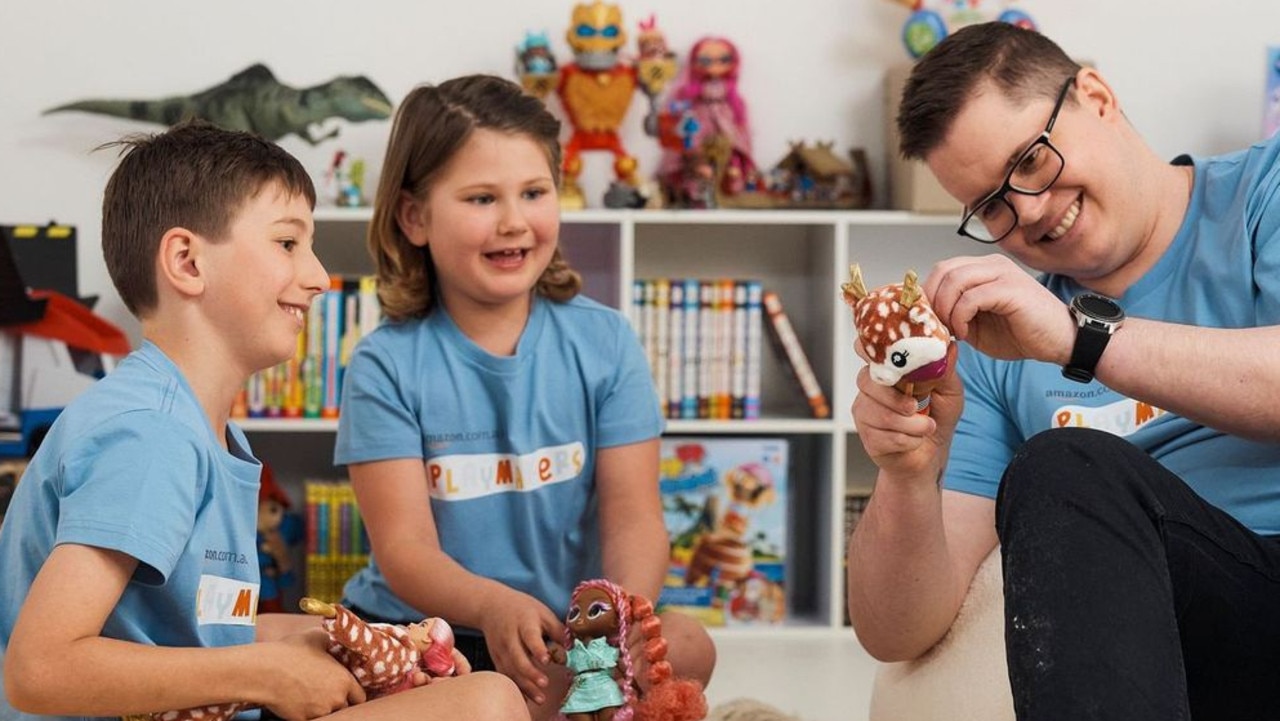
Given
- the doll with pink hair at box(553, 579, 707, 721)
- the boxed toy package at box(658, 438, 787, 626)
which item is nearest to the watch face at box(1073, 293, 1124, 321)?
the doll with pink hair at box(553, 579, 707, 721)

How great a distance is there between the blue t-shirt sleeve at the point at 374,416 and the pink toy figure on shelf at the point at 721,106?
1.42 m

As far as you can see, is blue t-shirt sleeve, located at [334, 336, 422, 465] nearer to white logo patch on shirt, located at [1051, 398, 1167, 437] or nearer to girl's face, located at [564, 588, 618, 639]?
girl's face, located at [564, 588, 618, 639]

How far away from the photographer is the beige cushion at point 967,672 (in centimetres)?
146

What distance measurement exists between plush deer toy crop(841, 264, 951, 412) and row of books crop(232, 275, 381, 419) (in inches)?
76.5

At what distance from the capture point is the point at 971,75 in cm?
159

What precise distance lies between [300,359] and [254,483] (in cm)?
176

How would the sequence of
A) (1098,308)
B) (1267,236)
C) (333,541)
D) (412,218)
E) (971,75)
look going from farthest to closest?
(333,541) < (412,218) < (971,75) < (1267,236) < (1098,308)

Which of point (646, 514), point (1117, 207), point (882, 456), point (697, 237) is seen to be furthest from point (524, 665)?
point (697, 237)

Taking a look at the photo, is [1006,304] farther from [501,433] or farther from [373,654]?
[501,433]

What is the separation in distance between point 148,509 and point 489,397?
2.46 ft

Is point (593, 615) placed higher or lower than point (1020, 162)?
lower

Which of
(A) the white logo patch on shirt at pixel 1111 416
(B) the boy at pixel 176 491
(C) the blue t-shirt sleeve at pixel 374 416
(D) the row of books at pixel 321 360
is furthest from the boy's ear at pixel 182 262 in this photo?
(D) the row of books at pixel 321 360

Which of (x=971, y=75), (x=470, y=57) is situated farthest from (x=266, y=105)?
(x=971, y=75)

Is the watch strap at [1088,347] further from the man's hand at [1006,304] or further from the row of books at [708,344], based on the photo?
the row of books at [708,344]
